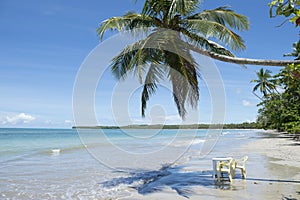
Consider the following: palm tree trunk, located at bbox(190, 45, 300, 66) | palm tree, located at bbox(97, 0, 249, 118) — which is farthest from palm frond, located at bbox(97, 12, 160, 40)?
palm tree trunk, located at bbox(190, 45, 300, 66)

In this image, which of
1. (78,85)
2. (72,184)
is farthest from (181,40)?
(72,184)

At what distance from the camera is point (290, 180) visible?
27.6 ft

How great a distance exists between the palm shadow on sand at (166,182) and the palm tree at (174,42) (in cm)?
216

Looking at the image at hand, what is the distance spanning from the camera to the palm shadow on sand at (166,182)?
25.7 feet

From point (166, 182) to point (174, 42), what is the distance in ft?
14.0

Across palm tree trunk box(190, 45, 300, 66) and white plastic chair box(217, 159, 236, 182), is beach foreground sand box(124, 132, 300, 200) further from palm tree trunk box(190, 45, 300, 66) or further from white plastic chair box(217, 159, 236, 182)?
palm tree trunk box(190, 45, 300, 66)

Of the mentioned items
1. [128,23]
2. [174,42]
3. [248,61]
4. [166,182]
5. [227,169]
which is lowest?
[166,182]

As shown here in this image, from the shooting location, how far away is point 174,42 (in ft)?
25.2

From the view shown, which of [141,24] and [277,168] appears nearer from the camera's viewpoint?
[141,24]

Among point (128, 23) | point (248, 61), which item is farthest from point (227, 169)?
point (128, 23)

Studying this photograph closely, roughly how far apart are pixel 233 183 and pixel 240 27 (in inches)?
171

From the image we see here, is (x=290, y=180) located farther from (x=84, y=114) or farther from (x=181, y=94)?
(x=84, y=114)

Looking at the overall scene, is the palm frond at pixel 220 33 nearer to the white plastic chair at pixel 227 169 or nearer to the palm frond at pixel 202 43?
the palm frond at pixel 202 43

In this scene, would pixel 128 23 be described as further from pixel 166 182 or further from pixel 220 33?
pixel 166 182
